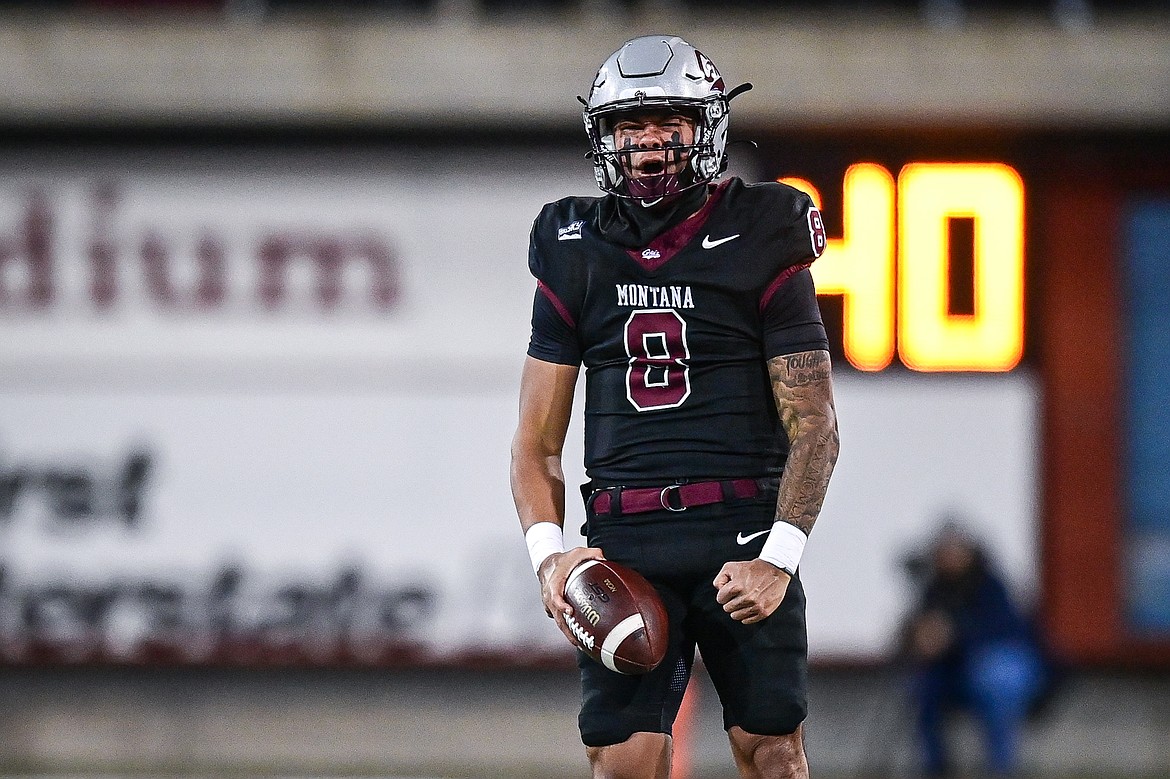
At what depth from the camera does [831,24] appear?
9289 mm

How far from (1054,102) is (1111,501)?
215 cm

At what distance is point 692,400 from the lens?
3.84m

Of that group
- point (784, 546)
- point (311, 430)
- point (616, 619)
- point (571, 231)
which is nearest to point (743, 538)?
point (784, 546)

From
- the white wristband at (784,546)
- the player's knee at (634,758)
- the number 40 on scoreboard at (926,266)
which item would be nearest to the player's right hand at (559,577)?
the player's knee at (634,758)

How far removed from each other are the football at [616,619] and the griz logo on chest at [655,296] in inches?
23.5

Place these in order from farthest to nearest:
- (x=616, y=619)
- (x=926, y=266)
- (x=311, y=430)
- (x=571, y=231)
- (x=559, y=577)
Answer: (x=311, y=430), (x=926, y=266), (x=571, y=231), (x=559, y=577), (x=616, y=619)

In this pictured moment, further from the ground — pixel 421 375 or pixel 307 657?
pixel 421 375

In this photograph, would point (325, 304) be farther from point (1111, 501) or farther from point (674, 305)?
point (674, 305)

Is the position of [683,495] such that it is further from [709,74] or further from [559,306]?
[709,74]

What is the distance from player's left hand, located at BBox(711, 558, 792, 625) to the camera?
12.0 feet

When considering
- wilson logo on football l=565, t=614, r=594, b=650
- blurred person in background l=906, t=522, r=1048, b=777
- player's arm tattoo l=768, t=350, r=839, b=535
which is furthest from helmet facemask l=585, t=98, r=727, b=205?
blurred person in background l=906, t=522, r=1048, b=777

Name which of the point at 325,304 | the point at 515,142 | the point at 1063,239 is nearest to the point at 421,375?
the point at 325,304

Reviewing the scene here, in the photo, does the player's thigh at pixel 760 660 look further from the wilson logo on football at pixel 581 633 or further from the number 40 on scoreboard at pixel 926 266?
the number 40 on scoreboard at pixel 926 266

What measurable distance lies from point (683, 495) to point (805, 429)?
12.0 inches
